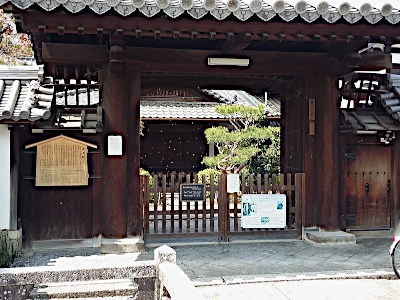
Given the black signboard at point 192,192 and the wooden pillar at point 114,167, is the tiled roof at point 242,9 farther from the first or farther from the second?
the black signboard at point 192,192

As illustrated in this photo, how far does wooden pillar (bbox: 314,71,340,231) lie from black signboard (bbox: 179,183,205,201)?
2.44m

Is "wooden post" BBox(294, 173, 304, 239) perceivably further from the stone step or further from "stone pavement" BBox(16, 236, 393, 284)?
the stone step

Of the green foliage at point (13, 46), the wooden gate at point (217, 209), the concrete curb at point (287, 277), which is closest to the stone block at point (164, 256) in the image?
the concrete curb at point (287, 277)

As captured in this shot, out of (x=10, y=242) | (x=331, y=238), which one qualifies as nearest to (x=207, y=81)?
(x=331, y=238)

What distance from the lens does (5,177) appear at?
8125 mm

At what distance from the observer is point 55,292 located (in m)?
5.70

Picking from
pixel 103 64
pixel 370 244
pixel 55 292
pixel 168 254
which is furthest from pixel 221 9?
pixel 370 244

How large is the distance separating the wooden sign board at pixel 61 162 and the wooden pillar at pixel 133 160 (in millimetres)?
840

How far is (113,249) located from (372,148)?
5.86m

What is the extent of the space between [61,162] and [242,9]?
450cm

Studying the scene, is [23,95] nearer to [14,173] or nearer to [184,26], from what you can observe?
[14,173]

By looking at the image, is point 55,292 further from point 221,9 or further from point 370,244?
point 370,244

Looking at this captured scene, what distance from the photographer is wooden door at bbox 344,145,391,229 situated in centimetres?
969

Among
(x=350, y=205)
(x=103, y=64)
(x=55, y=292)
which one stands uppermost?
(x=103, y=64)
